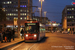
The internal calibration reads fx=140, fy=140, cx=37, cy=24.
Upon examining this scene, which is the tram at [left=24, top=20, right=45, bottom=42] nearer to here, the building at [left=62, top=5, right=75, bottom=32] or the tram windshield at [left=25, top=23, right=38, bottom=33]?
the tram windshield at [left=25, top=23, right=38, bottom=33]

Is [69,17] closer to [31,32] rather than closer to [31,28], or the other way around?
[31,28]

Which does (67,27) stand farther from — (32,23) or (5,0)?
(32,23)

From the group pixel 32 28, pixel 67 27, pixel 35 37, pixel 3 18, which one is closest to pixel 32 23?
pixel 32 28

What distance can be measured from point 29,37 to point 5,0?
8694cm

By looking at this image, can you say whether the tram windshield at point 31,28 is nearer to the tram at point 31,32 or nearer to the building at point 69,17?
the tram at point 31,32

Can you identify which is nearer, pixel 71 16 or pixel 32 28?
pixel 32 28

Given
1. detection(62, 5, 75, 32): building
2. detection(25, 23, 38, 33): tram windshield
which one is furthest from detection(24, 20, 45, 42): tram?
detection(62, 5, 75, 32): building

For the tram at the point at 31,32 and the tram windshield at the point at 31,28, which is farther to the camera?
the tram windshield at the point at 31,28

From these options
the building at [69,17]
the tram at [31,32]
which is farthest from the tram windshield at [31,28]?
the building at [69,17]

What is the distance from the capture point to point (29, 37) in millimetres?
19109

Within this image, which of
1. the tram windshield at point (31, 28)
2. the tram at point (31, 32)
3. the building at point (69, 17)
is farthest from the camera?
the building at point (69, 17)

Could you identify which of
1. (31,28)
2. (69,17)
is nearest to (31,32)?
(31,28)

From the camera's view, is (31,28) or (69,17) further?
(69,17)

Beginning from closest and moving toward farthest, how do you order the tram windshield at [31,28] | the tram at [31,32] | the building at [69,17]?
the tram at [31,32]
the tram windshield at [31,28]
the building at [69,17]
